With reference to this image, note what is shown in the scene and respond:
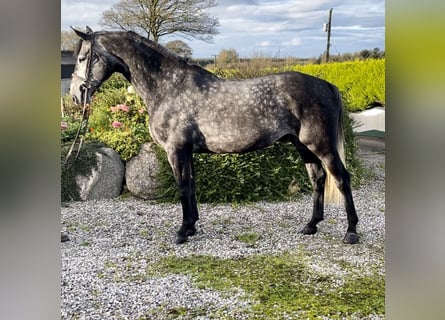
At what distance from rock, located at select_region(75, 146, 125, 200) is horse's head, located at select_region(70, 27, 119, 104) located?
1.78 meters

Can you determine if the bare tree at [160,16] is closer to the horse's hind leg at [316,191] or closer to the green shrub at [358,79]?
the green shrub at [358,79]

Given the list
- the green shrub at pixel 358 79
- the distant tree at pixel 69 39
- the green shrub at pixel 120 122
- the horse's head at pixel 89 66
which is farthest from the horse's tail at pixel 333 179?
the distant tree at pixel 69 39

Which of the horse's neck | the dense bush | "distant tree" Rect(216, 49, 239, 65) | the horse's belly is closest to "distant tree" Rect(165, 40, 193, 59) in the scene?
"distant tree" Rect(216, 49, 239, 65)

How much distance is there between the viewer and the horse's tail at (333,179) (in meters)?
3.79

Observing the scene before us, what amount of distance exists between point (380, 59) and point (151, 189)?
148 inches

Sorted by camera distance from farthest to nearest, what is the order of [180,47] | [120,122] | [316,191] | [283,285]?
[180,47]
[120,122]
[316,191]
[283,285]

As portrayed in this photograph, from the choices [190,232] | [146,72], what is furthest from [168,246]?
[146,72]

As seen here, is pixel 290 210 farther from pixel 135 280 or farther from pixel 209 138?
pixel 135 280

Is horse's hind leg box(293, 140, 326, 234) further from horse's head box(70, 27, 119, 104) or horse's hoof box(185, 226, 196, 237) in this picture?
horse's head box(70, 27, 119, 104)

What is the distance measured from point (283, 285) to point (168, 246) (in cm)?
116

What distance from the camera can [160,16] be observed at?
7.24m

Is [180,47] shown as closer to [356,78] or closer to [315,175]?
[356,78]
